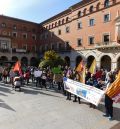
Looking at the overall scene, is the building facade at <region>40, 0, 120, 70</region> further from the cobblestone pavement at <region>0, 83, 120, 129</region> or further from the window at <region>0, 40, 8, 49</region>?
the cobblestone pavement at <region>0, 83, 120, 129</region>

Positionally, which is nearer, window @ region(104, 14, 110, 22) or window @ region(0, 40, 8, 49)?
window @ region(104, 14, 110, 22)

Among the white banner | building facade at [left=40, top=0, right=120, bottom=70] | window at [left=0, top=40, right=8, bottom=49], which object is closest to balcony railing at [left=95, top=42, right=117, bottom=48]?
building facade at [left=40, top=0, right=120, bottom=70]

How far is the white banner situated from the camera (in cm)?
963

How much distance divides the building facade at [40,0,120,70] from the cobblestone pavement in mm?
21623

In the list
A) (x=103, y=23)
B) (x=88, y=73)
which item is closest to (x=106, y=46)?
(x=103, y=23)

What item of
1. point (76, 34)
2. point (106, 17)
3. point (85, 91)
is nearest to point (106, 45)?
point (106, 17)

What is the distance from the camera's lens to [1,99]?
12547 mm

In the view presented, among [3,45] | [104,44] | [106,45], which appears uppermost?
[3,45]

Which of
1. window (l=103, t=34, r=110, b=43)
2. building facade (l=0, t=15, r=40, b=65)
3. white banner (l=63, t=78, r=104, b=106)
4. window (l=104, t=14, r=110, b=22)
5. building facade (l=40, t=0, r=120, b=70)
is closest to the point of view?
white banner (l=63, t=78, r=104, b=106)

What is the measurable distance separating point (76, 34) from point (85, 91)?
30.5m

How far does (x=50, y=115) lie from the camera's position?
9.42 m

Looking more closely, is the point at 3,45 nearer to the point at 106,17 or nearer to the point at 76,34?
the point at 76,34

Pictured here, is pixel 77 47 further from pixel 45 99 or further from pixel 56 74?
pixel 45 99

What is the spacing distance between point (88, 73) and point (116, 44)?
1688cm
